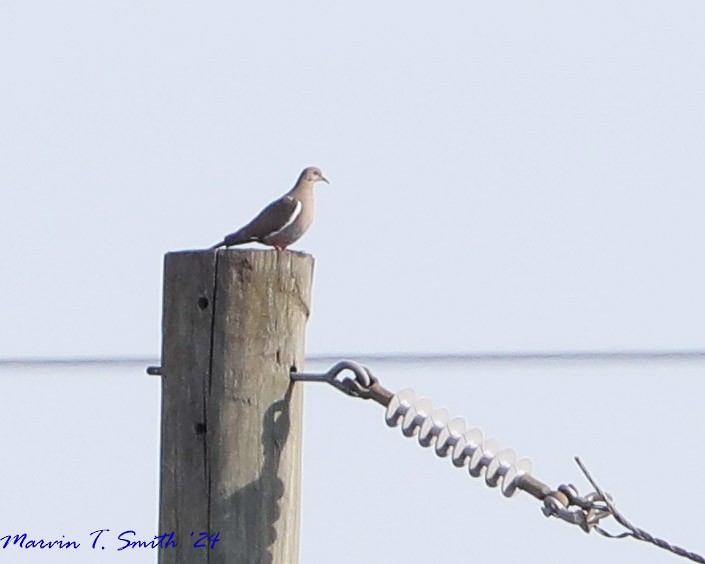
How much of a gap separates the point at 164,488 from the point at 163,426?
0.43 ft

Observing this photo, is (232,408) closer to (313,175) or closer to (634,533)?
(634,533)

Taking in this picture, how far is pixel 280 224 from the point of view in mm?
5211

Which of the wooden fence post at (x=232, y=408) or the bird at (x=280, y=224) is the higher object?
the bird at (x=280, y=224)

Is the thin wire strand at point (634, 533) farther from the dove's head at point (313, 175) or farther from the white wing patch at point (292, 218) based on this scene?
the dove's head at point (313, 175)

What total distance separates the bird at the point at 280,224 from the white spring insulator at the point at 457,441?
5.80ft

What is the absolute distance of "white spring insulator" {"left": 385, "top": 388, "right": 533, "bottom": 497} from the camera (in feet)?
10.1

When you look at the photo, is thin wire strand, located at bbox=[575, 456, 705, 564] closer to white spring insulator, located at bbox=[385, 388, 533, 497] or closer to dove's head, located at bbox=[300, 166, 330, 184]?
white spring insulator, located at bbox=[385, 388, 533, 497]

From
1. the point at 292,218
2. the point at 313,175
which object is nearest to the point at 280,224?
the point at 292,218

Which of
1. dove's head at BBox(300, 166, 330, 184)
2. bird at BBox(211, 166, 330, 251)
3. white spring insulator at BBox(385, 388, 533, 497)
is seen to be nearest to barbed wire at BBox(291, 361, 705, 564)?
white spring insulator at BBox(385, 388, 533, 497)

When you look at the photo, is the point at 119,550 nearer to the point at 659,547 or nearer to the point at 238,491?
the point at 238,491

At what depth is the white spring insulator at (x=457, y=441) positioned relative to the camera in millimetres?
3070

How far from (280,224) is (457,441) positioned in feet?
7.25

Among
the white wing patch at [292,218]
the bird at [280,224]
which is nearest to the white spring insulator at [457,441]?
the bird at [280,224]

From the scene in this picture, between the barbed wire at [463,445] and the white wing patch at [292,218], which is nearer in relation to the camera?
the barbed wire at [463,445]
